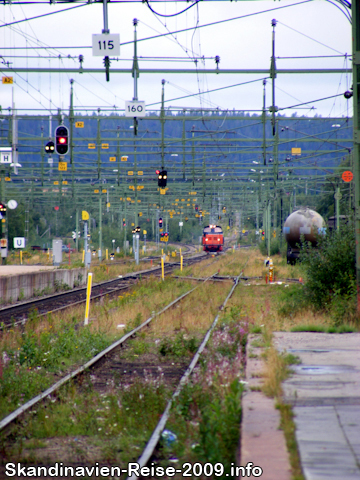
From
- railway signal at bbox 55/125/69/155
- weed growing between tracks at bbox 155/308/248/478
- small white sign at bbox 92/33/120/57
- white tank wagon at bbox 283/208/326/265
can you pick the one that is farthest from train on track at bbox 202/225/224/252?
weed growing between tracks at bbox 155/308/248/478

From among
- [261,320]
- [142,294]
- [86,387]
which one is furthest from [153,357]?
[142,294]

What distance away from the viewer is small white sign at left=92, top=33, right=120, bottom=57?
58.2 ft

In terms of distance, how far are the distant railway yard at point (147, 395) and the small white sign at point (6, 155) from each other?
18.1m

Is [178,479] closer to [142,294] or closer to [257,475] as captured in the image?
[257,475]

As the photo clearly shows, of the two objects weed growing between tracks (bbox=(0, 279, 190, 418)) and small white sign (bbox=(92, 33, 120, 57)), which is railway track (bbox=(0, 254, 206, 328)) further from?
small white sign (bbox=(92, 33, 120, 57))

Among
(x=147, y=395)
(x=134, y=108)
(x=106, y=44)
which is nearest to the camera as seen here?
(x=147, y=395)

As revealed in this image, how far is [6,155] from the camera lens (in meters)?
31.7

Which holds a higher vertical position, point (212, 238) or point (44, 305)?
point (212, 238)

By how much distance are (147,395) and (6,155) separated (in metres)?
26.4

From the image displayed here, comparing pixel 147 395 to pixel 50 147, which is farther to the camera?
pixel 50 147

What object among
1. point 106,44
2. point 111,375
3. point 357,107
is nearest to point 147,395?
point 111,375

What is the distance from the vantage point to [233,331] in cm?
1292

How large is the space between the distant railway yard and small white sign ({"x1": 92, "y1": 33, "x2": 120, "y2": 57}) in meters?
8.18

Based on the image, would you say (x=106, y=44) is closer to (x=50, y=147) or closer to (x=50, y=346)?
(x=50, y=147)
